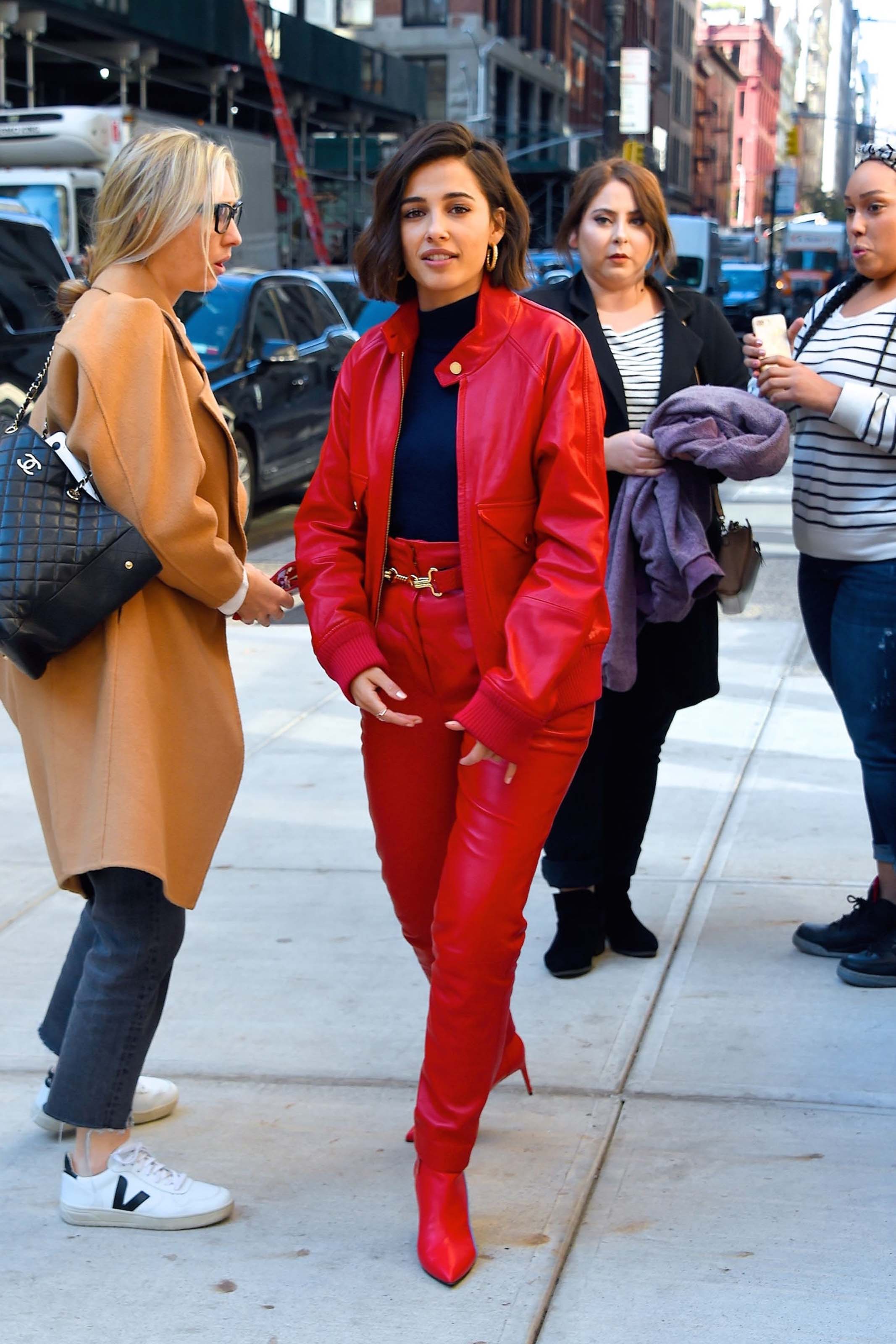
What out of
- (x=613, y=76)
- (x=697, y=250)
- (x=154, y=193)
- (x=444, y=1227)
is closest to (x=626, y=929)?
(x=444, y=1227)

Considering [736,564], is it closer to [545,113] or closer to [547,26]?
[545,113]

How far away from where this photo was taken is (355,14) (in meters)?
50.4

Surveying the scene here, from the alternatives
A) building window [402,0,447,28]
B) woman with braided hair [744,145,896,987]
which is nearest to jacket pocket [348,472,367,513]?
woman with braided hair [744,145,896,987]

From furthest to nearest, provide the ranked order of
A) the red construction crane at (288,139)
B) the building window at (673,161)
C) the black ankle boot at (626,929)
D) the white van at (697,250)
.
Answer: the building window at (673,161)
the white van at (697,250)
the red construction crane at (288,139)
the black ankle boot at (626,929)

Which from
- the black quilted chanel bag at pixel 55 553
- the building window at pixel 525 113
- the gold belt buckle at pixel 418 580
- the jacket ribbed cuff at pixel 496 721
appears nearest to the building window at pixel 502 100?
the building window at pixel 525 113

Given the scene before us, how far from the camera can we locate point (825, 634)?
13.5 feet

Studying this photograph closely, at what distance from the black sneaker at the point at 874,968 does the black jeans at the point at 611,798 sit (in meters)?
0.60

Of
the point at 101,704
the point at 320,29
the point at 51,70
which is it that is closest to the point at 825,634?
the point at 101,704

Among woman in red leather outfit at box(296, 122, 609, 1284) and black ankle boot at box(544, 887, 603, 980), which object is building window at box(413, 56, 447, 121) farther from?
→ woman in red leather outfit at box(296, 122, 609, 1284)

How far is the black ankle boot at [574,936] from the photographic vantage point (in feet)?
13.4

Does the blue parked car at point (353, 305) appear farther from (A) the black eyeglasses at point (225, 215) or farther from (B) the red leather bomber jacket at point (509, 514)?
(B) the red leather bomber jacket at point (509, 514)

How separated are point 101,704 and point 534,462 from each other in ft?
2.89

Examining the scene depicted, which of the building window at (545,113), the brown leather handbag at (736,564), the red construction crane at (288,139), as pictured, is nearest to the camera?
the brown leather handbag at (736,564)

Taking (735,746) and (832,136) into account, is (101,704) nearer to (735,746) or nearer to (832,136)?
(735,746)
